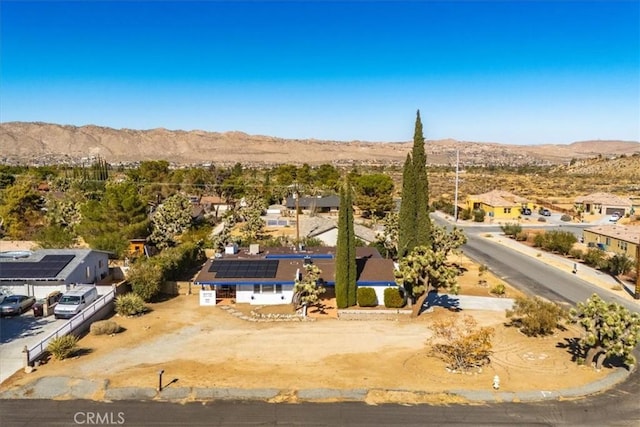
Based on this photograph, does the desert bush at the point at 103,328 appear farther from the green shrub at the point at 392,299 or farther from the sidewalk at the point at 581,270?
the sidewalk at the point at 581,270

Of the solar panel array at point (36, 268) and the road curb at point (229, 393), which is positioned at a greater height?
the solar panel array at point (36, 268)

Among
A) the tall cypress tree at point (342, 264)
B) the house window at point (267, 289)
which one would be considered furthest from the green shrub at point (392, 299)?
the house window at point (267, 289)

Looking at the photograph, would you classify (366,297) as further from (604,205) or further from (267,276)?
(604,205)

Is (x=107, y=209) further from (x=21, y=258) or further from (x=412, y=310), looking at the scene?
(x=412, y=310)

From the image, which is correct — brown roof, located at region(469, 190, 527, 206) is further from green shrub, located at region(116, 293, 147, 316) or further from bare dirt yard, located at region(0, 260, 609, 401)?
green shrub, located at region(116, 293, 147, 316)

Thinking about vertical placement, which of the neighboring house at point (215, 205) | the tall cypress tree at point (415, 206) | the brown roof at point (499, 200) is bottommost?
the neighboring house at point (215, 205)

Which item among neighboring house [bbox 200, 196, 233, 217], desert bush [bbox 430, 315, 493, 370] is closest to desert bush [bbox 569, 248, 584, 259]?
desert bush [bbox 430, 315, 493, 370]

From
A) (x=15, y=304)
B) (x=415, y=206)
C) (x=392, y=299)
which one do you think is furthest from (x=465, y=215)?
(x=15, y=304)
